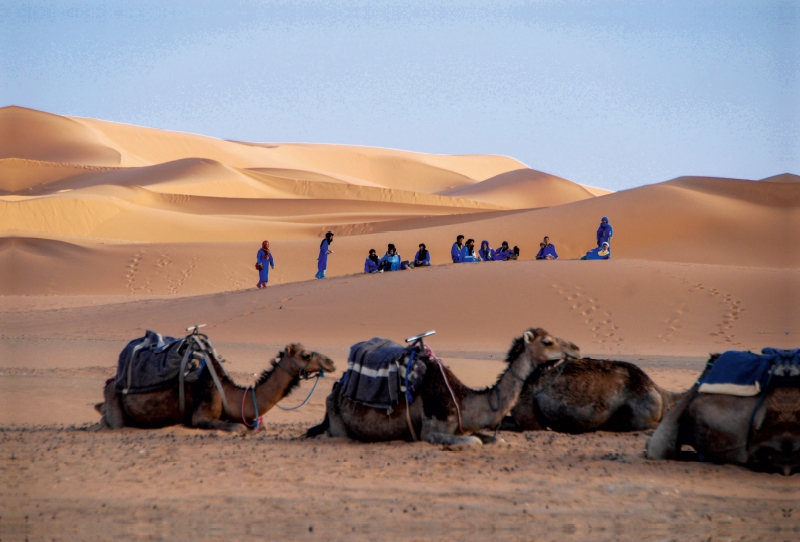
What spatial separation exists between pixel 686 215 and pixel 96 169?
61852 millimetres

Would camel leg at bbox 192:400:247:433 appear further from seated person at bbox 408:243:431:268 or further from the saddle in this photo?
seated person at bbox 408:243:431:268

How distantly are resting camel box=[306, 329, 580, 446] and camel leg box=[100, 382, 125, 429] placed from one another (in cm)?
255

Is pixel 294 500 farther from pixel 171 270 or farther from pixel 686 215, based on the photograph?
pixel 686 215

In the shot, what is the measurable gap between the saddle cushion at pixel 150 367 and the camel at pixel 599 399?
367 centimetres

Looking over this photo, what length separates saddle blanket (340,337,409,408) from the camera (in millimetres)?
7898

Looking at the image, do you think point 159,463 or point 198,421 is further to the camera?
point 198,421

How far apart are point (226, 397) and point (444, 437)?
2474mm

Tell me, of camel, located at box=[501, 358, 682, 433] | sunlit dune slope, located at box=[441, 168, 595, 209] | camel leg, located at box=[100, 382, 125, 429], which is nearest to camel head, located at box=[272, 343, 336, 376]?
camel leg, located at box=[100, 382, 125, 429]

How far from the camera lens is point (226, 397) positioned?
8.91m

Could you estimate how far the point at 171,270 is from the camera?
37.8 m

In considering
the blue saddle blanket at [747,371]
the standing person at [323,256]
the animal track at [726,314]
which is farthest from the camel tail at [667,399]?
the standing person at [323,256]

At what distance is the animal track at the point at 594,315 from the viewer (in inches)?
735

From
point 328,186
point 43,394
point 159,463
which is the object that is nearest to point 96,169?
point 328,186

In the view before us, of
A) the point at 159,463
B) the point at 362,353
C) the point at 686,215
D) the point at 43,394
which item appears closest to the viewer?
the point at 159,463
